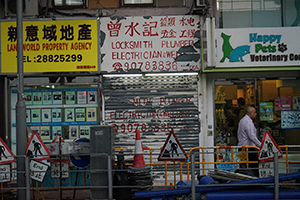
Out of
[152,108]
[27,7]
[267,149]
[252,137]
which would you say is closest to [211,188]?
[267,149]

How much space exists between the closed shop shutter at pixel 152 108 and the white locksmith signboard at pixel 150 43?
46 cm

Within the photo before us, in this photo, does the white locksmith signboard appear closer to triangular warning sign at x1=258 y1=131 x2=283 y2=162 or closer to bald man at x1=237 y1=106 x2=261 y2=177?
bald man at x1=237 y1=106 x2=261 y2=177

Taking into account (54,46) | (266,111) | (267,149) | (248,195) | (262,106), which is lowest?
(248,195)

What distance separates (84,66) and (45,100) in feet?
5.49

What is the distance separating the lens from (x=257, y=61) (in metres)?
11.0

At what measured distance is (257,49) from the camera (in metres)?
11.0

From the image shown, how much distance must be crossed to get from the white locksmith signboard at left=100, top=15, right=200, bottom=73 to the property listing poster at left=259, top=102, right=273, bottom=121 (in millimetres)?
2449

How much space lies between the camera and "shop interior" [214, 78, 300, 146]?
11609 mm

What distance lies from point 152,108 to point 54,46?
350cm

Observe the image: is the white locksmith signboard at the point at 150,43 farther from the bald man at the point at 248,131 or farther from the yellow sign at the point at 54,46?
the bald man at the point at 248,131

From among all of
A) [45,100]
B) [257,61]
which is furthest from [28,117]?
[257,61]

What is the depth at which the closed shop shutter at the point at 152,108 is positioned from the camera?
11445 millimetres

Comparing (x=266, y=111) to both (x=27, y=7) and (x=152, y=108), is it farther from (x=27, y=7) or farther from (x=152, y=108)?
(x=27, y=7)

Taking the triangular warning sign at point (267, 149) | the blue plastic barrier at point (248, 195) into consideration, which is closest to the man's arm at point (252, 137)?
the triangular warning sign at point (267, 149)
